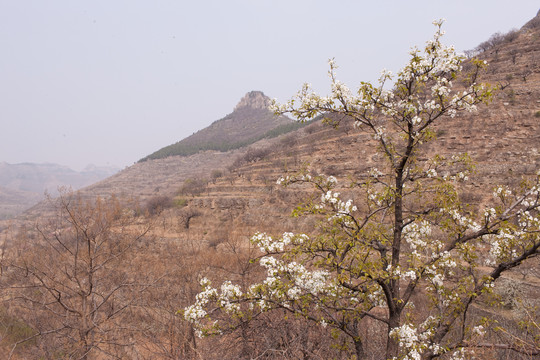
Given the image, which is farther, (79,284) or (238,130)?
(238,130)

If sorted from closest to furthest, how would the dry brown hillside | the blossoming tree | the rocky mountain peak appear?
the blossoming tree → the dry brown hillside → the rocky mountain peak

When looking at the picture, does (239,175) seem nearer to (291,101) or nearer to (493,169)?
(493,169)

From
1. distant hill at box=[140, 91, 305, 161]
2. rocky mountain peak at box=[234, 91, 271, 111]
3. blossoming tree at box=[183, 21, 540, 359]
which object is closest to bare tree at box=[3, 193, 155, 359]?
blossoming tree at box=[183, 21, 540, 359]

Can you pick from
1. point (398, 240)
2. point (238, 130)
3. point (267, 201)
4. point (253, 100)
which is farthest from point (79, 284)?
point (253, 100)

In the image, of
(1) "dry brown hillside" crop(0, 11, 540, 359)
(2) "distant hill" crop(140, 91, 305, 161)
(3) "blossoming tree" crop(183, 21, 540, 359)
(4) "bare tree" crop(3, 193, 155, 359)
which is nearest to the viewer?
(3) "blossoming tree" crop(183, 21, 540, 359)

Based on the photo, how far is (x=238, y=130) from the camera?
132 metres

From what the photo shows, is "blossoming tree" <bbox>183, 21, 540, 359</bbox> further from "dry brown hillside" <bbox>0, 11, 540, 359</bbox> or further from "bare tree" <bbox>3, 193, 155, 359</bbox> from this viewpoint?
"dry brown hillside" <bbox>0, 11, 540, 359</bbox>

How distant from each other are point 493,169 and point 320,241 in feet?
90.4

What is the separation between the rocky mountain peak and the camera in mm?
Answer: 164500

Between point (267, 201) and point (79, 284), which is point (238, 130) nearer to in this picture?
point (267, 201)

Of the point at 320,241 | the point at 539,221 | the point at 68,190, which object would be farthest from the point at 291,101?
the point at 68,190

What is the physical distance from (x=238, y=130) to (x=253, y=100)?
45.1m

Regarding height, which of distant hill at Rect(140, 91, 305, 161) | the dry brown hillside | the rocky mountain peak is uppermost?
the rocky mountain peak

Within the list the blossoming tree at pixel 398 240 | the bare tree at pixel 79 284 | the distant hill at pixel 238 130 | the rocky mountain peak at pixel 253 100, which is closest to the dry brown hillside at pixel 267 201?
the bare tree at pixel 79 284
